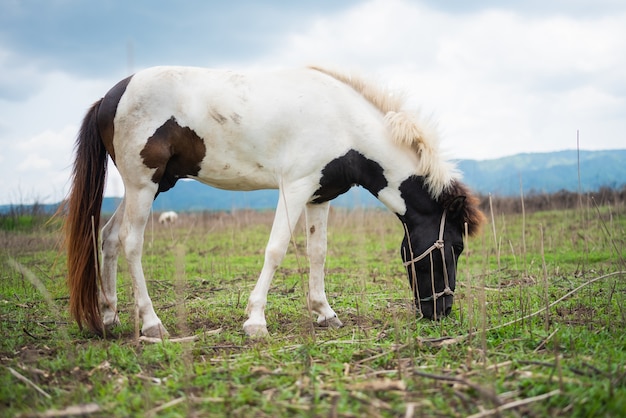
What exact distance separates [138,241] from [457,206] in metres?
2.93

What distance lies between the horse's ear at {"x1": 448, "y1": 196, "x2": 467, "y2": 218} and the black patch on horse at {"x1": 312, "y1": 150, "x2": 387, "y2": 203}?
651 millimetres

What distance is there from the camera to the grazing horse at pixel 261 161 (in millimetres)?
4285

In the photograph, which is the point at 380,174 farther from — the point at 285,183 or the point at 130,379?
the point at 130,379

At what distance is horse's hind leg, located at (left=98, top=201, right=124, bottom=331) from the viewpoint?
4586 mm

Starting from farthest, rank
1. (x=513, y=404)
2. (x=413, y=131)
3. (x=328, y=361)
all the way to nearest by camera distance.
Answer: (x=413, y=131) < (x=328, y=361) < (x=513, y=404)

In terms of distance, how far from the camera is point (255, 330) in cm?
411

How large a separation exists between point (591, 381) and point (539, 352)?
654 mm

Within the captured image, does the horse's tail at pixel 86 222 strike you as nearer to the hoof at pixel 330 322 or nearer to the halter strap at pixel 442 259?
the hoof at pixel 330 322

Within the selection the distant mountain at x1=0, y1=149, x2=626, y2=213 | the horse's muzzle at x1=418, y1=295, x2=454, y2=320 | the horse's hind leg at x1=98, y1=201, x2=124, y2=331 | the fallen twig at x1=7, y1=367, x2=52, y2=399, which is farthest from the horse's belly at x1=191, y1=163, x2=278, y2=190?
the distant mountain at x1=0, y1=149, x2=626, y2=213

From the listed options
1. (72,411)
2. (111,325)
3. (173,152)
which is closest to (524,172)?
(173,152)

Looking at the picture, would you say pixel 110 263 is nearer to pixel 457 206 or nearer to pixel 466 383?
pixel 457 206

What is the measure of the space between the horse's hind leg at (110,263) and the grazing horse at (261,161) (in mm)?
10

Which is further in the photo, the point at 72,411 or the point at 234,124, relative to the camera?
the point at 234,124

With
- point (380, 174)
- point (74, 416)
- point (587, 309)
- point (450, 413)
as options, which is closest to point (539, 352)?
point (450, 413)
